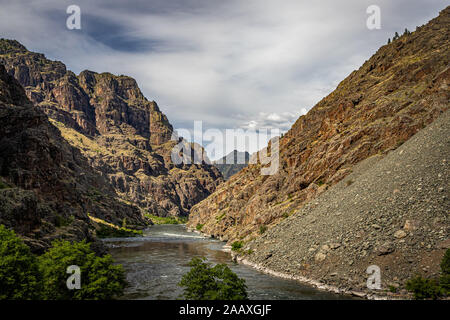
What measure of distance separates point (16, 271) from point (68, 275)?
18.7 feet

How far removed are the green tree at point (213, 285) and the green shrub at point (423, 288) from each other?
16.2 metres

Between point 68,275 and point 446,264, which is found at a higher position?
point 446,264

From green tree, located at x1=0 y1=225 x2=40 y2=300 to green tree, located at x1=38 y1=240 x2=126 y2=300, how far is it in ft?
6.35

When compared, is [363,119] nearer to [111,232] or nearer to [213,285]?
[213,285]

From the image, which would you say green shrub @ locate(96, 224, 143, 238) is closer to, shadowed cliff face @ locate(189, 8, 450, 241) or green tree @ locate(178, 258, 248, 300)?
shadowed cliff face @ locate(189, 8, 450, 241)

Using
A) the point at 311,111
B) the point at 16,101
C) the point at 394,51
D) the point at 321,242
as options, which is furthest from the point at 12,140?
the point at 394,51

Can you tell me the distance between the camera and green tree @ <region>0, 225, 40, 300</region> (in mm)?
23875

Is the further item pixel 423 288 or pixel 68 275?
pixel 68 275

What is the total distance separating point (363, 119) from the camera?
75.4 metres

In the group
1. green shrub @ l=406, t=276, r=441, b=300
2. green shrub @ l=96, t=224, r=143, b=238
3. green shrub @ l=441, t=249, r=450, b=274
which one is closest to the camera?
green shrub @ l=406, t=276, r=441, b=300

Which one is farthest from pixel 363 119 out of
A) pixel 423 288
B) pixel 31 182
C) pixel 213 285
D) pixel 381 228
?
pixel 31 182

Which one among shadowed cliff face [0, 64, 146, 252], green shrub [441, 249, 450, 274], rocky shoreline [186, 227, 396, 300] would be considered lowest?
rocky shoreline [186, 227, 396, 300]

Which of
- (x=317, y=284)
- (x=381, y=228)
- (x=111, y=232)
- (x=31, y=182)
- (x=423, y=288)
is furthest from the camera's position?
(x=111, y=232)

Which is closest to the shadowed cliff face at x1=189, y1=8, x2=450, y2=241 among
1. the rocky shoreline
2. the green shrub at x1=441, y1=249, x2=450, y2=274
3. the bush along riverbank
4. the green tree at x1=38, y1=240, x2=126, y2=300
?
the rocky shoreline
